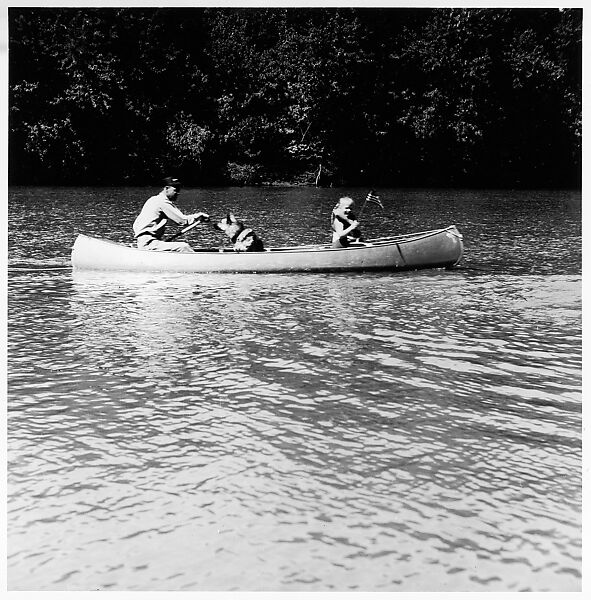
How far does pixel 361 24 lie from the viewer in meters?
19.5

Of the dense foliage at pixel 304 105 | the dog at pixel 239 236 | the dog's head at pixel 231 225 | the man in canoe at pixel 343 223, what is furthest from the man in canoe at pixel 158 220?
the dense foliage at pixel 304 105

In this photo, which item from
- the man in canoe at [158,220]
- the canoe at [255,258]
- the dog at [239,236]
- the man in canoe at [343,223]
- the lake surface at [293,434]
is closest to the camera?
the lake surface at [293,434]

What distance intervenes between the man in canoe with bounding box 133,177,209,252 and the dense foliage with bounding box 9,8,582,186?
659 centimetres

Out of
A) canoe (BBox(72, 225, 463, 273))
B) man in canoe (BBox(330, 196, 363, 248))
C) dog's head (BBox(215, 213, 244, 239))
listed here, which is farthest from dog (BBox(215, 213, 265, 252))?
man in canoe (BBox(330, 196, 363, 248))

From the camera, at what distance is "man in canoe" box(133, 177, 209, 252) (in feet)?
39.4

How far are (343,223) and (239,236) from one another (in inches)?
60.7

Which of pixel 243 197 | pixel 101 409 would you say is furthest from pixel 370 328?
pixel 243 197

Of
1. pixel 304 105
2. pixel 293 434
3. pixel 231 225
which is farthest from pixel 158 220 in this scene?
pixel 304 105

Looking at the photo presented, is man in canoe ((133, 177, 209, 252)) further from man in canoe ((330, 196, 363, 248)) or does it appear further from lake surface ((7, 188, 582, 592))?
man in canoe ((330, 196, 363, 248))

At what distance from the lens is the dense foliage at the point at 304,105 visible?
19688 mm

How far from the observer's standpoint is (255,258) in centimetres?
1182

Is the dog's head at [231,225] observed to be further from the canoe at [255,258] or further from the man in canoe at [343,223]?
the man in canoe at [343,223]

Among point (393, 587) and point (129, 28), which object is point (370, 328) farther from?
point (129, 28)

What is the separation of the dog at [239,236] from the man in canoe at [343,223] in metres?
1.14
